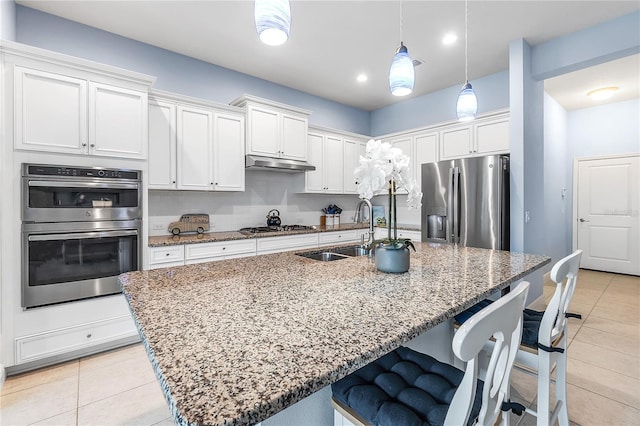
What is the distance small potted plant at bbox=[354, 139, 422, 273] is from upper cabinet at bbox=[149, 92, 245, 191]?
7.64 ft

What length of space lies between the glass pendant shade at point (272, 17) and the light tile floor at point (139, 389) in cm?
213

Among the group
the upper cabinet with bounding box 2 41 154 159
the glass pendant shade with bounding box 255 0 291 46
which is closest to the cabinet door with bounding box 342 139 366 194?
the upper cabinet with bounding box 2 41 154 159

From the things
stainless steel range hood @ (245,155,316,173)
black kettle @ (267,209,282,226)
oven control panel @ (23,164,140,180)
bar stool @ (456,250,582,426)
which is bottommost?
bar stool @ (456,250,582,426)

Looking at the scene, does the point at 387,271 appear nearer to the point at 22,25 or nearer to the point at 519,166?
the point at 519,166

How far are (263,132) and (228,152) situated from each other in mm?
496

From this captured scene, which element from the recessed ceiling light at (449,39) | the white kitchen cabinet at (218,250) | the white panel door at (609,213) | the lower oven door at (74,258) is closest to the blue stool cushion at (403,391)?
the lower oven door at (74,258)

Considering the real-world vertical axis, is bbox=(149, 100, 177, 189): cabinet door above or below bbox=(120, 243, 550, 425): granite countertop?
above

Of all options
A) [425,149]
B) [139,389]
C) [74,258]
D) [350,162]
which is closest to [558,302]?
[139,389]

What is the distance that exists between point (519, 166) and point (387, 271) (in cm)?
256

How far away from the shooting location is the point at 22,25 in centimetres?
253

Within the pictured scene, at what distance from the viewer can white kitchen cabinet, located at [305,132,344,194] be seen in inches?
167

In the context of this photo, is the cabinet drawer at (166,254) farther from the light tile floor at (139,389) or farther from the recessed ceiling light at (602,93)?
the recessed ceiling light at (602,93)

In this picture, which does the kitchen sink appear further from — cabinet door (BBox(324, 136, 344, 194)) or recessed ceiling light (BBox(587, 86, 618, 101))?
recessed ceiling light (BBox(587, 86, 618, 101))

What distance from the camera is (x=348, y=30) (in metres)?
2.90
